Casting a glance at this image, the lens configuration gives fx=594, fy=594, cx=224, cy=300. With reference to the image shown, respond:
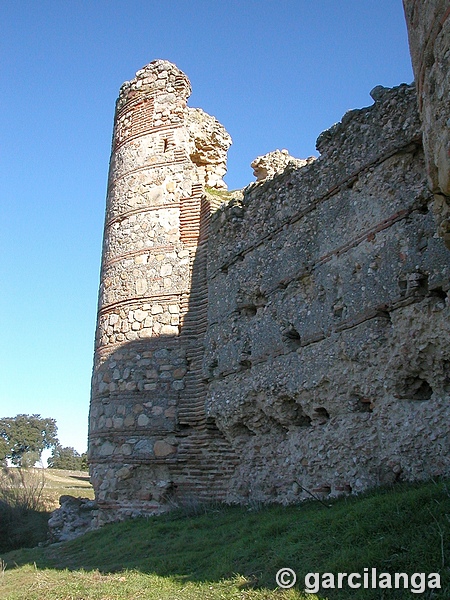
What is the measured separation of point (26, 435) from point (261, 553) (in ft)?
140

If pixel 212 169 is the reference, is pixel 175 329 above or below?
below

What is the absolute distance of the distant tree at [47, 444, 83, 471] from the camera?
142ft

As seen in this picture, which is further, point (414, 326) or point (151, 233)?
point (151, 233)

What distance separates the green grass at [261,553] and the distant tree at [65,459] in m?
37.5

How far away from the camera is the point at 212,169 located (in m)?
10.7

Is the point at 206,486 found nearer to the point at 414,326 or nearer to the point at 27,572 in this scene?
the point at 27,572

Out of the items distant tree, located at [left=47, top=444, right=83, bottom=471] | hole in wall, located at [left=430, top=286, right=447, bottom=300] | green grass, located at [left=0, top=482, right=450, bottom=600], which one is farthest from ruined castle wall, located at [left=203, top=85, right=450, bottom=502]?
distant tree, located at [left=47, top=444, right=83, bottom=471]

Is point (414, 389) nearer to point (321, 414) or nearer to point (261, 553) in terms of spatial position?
point (321, 414)

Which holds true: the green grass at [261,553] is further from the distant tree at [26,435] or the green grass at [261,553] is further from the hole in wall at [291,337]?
the distant tree at [26,435]

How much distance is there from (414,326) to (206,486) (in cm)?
421

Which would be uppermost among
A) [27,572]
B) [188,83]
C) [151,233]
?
[188,83]

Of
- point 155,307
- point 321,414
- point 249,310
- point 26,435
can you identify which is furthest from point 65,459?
point 321,414

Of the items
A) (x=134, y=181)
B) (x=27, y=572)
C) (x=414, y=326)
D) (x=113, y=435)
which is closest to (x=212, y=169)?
(x=134, y=181)

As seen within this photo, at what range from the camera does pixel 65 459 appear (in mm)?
44656
